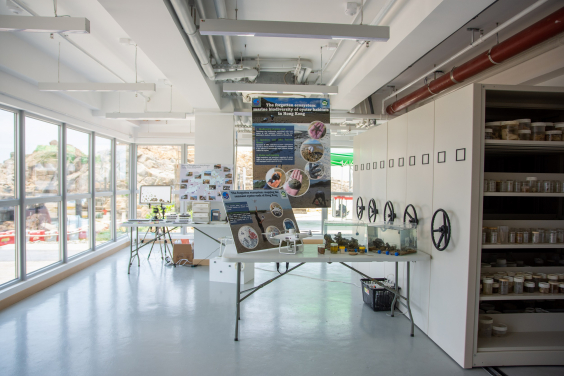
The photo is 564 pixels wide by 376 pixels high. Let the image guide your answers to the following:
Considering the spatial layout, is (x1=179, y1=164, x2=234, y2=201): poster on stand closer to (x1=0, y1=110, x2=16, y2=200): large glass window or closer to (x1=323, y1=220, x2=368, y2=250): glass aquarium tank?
(x1=0, y1=110, x2=16, y2=200): large glass window

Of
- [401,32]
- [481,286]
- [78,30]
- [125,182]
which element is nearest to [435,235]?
[481,286]

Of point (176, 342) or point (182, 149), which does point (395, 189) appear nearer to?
point (176, 342)

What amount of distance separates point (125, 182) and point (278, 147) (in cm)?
560

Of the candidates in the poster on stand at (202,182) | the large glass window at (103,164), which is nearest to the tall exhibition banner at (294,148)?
the poster on stand at (202,182)

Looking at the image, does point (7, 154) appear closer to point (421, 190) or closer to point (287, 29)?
point (287, 29)

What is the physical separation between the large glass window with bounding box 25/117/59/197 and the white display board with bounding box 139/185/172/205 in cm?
162

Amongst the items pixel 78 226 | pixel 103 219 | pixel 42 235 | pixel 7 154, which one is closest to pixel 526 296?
pixel 7 154

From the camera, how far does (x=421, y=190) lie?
11.7 ft

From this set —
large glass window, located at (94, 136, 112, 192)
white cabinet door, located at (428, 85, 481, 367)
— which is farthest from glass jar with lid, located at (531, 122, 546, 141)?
large glass window, located at (94, 136, 112, 192)

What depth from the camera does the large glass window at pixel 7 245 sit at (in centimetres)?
427

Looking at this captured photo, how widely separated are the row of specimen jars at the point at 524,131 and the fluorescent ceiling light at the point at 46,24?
357cm

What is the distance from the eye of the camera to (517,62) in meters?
3.84

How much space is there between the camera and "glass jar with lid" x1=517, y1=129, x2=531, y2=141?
9.37 ft

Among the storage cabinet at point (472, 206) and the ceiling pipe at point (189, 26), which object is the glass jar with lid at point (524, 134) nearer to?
the storage cabinet at point (472, 206)
